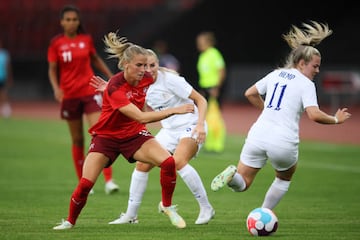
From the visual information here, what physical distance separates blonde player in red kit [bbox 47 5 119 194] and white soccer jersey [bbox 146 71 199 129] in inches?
104

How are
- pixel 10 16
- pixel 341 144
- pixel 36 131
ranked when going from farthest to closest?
1. pixel 10 16
2. pixel 36 131
3. pixel 341 144

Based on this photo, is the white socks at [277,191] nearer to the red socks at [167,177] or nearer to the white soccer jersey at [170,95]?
the red socks at [167,177]

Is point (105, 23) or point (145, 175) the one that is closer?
point (145, 175)

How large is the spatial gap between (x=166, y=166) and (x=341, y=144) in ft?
43.0

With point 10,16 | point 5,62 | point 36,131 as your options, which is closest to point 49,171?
point 36,131

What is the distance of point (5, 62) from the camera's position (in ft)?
106

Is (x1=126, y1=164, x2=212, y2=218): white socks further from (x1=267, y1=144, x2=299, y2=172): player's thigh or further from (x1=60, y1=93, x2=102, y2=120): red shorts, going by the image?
(x1=60, y1=93, x2=102, y2=120): red shorts

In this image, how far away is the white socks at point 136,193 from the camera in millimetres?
10547

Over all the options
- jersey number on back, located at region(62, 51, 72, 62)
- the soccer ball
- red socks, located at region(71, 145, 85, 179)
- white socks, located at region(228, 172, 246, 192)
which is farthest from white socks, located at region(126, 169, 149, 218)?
jersey number on back, located at region(62, 51, 72, 62)

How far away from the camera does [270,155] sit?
9.79m

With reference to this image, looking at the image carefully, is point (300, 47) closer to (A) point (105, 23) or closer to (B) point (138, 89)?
(B) point (138, 89)

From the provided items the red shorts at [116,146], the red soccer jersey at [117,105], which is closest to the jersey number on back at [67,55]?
the red soccer jersey at [117,105]

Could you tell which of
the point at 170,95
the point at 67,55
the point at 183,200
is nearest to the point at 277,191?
the point at 170,95

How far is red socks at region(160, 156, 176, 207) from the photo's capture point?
983cm
